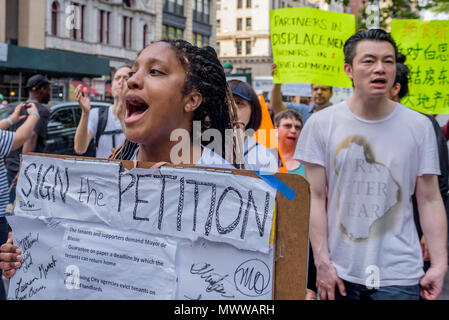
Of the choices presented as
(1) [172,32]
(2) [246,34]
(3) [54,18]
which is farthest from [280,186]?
(2) [246,34]

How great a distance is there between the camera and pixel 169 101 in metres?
2.10

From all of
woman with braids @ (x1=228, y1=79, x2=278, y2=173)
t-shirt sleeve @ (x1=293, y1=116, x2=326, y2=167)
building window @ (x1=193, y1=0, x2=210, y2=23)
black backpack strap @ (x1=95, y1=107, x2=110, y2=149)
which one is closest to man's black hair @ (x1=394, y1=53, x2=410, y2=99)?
woman with braids @ (x1=228, y1=79, x2=278, y2=173)

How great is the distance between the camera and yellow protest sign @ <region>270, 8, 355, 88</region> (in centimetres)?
564

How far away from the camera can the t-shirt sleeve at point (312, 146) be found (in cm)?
283

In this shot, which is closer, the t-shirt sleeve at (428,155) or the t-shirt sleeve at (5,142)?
the t-shirt sleeve at (428,155)

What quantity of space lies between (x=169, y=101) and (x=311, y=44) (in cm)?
388

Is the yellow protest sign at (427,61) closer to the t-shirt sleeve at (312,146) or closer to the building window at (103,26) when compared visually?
the t-shirt sleeve at (312,146)

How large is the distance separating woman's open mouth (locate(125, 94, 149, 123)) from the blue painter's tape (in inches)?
22.2

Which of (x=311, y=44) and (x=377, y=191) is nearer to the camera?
(x=377, y=191)

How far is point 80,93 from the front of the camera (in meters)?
4.69

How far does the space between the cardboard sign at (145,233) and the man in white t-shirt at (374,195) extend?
1.04 metres

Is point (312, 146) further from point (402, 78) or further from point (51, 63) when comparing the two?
point (51, 63)

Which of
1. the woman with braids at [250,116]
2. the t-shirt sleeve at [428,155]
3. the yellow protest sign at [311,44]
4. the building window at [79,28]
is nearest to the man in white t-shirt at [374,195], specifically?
the t-shirt sleeve at [428,155]
